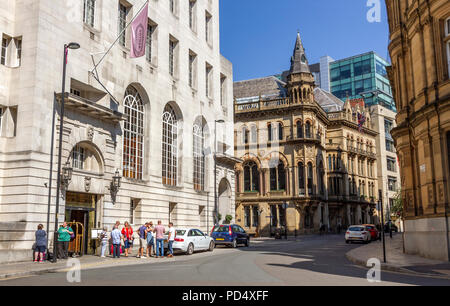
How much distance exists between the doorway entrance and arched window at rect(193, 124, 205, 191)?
13.2 meters

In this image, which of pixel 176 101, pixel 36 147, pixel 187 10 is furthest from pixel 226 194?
pixel 36 147

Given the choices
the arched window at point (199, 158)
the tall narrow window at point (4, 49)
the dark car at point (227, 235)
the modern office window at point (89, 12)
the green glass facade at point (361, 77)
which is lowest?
the dark car at point (227, 235)

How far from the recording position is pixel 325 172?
6725 cm

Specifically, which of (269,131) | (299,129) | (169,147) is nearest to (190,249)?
(169,147)

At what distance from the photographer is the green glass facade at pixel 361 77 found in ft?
410

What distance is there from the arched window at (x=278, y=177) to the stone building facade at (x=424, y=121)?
123 feet

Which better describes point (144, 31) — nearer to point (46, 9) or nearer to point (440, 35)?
point (46, 9)

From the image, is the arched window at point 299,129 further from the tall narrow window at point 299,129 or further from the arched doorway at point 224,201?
the arched doorway at point 224,201

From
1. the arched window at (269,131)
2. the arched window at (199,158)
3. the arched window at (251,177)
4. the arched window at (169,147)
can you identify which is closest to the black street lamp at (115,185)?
the arched window at (169,147)

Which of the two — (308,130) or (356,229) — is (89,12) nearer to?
(356,229)

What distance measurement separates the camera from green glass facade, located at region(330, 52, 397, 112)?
125 meters

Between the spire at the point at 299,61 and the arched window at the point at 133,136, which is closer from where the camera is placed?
the arched window at the point at 133,136

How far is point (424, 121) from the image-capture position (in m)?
20.6
